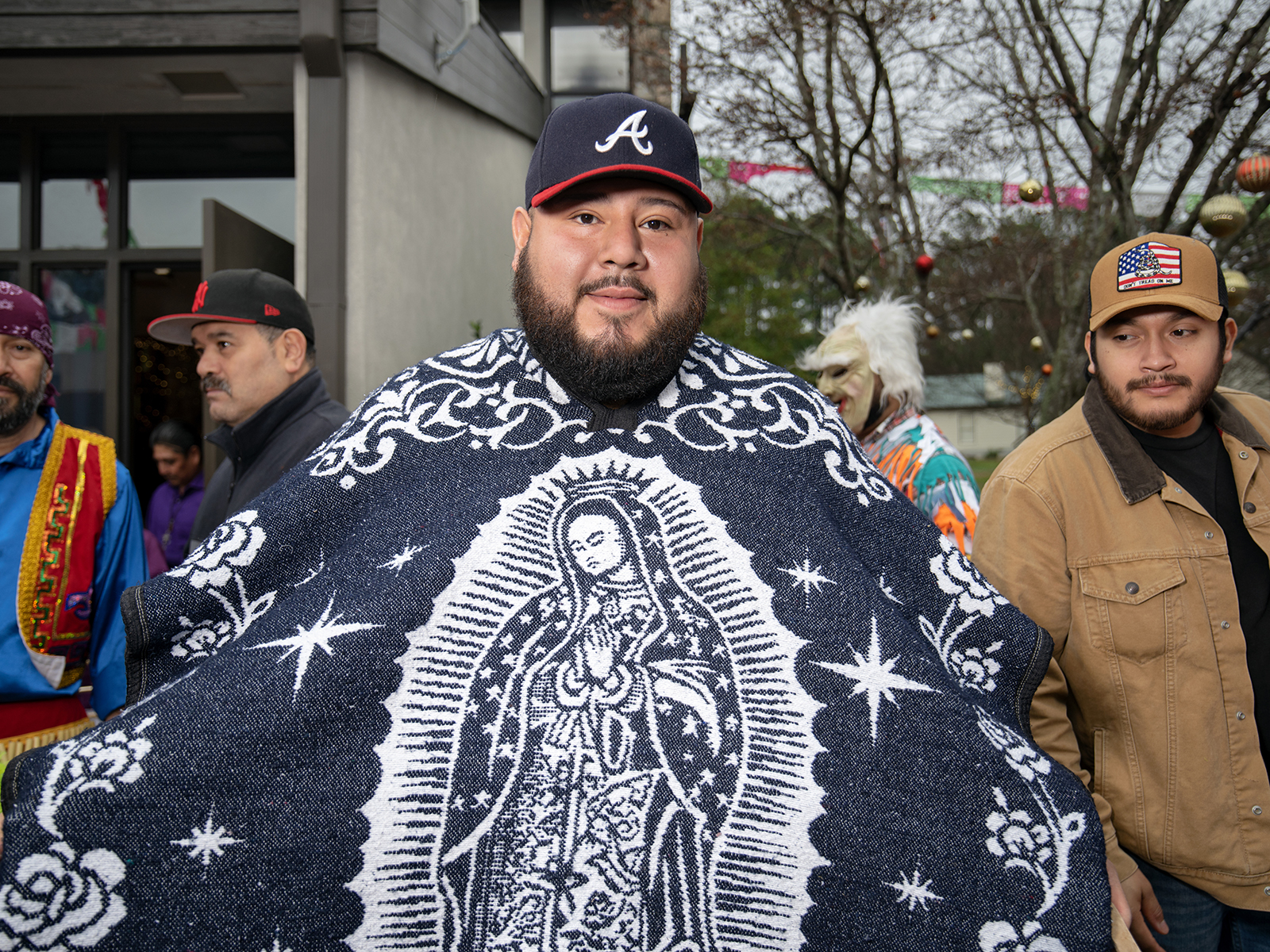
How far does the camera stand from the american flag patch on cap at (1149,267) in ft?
5.98

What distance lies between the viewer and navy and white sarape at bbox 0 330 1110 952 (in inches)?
47.7

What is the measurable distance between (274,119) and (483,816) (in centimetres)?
632

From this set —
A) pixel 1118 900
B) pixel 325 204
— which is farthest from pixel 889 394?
pixel 325 204

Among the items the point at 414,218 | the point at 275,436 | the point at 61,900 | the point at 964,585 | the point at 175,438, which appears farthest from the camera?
the point at 414,218

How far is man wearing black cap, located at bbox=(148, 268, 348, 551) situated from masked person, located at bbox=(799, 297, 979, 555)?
1923 millimetres

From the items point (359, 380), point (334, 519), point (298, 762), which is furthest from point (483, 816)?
point (359, 380)

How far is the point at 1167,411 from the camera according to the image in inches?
71.9

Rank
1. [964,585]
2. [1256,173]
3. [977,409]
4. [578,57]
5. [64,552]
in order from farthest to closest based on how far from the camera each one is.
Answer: [977,409] < [578,57] < [1256,173] < [64,552] < [964,585]

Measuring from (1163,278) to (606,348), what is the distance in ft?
4.31

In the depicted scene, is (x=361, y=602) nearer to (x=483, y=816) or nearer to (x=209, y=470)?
(x=483, y=816)

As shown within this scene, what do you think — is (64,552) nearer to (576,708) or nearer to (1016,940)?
(576,708)

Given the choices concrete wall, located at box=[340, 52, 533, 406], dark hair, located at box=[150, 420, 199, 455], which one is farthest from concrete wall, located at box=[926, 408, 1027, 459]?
dark hair, located at box=[150, 420, 199, 455]

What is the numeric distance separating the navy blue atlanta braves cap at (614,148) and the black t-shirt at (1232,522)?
1270 millimetres

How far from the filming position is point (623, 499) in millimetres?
1424
